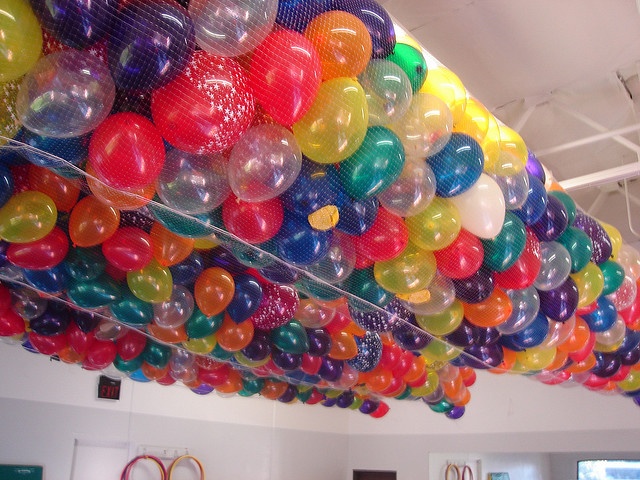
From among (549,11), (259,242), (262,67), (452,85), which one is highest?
(549,11)

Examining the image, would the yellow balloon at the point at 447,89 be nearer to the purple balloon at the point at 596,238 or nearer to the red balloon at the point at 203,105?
the red balloon at the point at 203,105

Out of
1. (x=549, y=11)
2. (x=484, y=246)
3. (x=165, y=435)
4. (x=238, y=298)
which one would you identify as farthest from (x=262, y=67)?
(x=165, y=435)

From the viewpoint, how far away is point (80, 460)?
226 inches

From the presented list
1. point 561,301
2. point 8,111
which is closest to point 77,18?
point 8,111

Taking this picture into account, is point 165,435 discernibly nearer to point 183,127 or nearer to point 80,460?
point 80,460

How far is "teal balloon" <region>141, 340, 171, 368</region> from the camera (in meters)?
4.02

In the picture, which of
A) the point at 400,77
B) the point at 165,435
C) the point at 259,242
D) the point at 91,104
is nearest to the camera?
the point at 91,104

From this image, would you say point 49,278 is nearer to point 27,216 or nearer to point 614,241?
point 27,216

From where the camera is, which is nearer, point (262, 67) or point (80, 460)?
point (262, 67)

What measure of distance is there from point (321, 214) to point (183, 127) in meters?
0.53

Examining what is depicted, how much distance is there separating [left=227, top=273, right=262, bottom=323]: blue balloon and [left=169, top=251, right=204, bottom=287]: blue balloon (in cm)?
20

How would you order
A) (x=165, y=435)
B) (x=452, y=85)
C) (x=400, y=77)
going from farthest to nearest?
1. (x=165, y=435)
2. (x=452, y=85)
3. (x=400, y=77)

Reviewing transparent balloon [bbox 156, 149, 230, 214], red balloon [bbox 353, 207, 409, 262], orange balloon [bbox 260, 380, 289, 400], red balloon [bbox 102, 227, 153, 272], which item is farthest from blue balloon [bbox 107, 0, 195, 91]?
orange balloon [bbox 260, 380, 289, 400]

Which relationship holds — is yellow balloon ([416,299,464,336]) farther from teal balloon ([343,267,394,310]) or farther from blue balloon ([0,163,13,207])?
blue balloon ([0,163,13,207])
